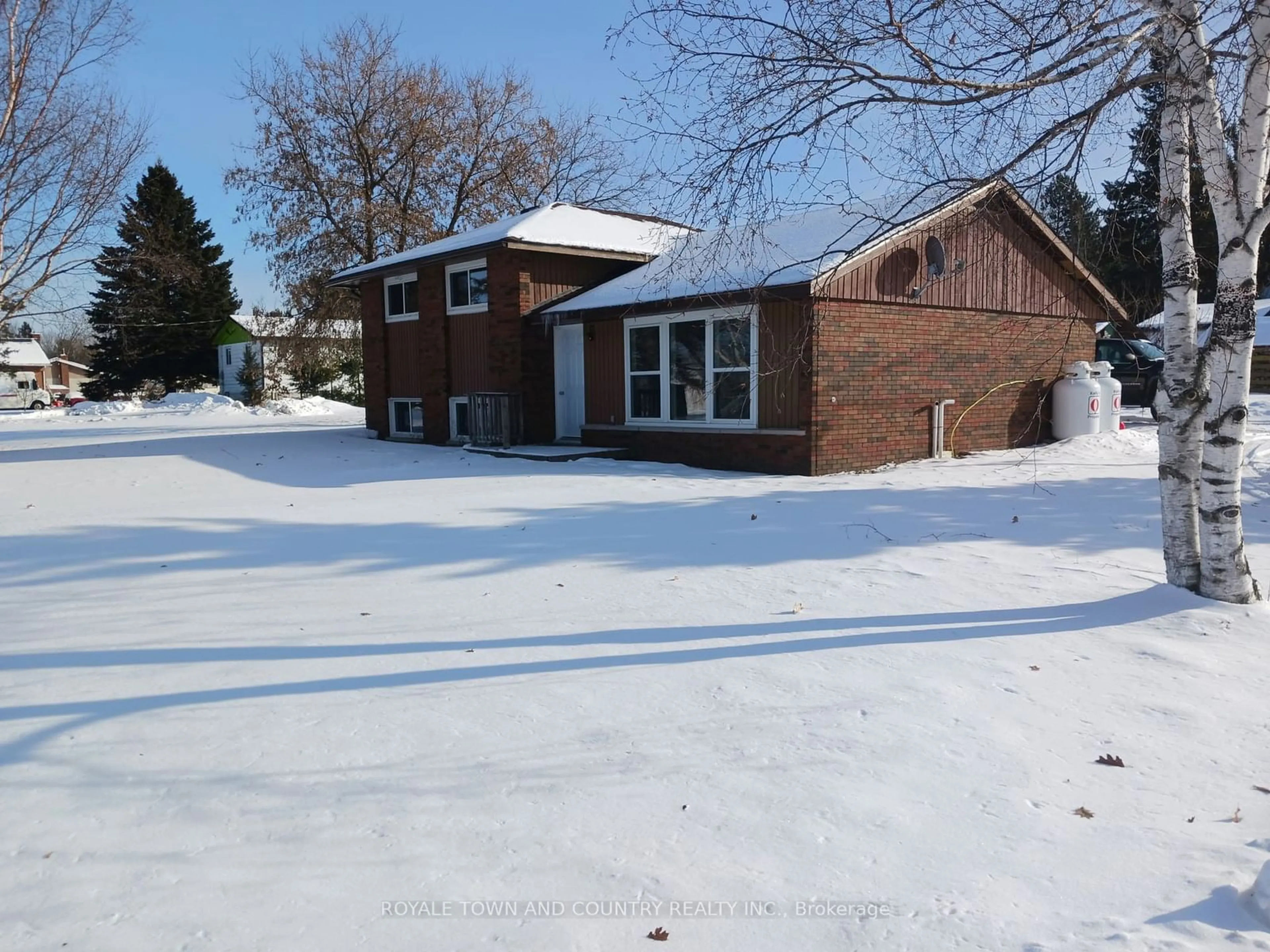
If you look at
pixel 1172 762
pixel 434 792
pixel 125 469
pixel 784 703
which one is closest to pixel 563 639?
pixel 784 703

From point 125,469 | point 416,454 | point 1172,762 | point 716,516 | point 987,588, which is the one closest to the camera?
point 1172,762

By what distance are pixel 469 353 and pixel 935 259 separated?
8.59m

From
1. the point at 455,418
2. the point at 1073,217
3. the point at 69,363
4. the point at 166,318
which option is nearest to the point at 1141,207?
the point at 1073,217

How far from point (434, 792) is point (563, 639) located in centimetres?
180

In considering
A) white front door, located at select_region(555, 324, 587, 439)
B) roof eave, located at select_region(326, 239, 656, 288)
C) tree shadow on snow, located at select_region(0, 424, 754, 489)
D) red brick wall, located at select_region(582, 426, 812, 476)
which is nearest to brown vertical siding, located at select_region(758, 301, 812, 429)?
red brick wall, located at select_region(582, 426, 812, 476)

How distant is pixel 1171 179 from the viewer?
5535 mm

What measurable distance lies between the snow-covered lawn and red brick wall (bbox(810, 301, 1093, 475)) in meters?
4.91

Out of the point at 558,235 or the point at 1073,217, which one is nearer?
the point at 1073,217

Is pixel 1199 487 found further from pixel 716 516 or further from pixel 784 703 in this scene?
pixel 716 516

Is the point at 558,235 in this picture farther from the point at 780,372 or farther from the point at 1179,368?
the point at 1179,368

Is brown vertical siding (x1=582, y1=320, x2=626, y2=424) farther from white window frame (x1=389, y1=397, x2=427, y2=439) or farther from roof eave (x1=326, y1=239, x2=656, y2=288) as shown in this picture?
white window frame (x1=389, y1=397, x2=427, y2=439)

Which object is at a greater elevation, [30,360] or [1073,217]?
[30,360]

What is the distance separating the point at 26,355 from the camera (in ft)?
222

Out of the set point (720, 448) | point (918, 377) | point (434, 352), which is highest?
point (434, 352)
